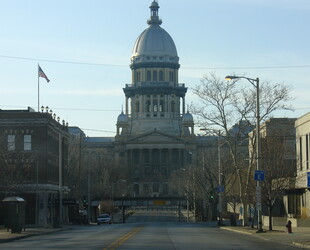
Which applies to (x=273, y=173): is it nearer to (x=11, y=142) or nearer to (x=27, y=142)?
(x=11, y=142)

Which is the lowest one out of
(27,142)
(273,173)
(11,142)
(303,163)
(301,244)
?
(301,244)

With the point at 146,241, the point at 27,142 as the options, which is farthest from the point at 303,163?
the point at 27,142

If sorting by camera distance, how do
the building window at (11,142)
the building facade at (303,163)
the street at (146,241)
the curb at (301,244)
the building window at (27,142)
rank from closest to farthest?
the curb at (301,244) → the street at (146,241) → the building facade at (303,163) → the building window at (11,142) → the building window at (27,142)

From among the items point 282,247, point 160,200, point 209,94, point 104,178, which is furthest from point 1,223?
point 160,200

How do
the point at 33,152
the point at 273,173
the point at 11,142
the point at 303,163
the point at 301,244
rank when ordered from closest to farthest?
the point at 301,244 → the point at 273,173 → the point at 303,163 → the point at 11,142 → the point at 33,152

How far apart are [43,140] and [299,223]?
2962 cm

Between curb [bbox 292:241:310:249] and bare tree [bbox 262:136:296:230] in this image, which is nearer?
curb [bbox 292:241:310:249]

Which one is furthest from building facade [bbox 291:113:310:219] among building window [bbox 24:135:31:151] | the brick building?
building window [bbox 24:135:31:151]

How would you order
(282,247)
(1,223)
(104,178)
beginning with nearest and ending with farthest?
(282,247), (1,223), (104,178)

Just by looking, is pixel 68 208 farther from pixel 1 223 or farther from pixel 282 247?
pixel 282 247

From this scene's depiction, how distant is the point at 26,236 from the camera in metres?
53.8

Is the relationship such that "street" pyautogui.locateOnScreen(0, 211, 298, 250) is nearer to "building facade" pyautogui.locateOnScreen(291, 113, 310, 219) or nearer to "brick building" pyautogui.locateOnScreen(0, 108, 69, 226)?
"building facade" pyautogui.locateOnScreen(291, 113, 310, 219)

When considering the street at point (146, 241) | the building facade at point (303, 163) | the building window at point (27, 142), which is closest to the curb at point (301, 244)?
the street at point (146, 241)

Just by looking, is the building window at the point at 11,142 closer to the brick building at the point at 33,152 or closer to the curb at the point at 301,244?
the brick building at the point at 33,152
